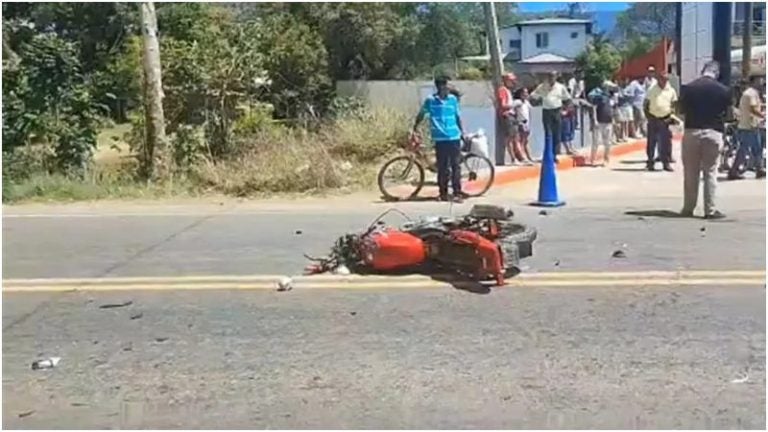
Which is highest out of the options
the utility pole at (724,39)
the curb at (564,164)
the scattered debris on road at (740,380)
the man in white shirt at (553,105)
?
the utility pole at (724,39)

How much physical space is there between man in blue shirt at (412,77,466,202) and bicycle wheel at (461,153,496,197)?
0.91 meters

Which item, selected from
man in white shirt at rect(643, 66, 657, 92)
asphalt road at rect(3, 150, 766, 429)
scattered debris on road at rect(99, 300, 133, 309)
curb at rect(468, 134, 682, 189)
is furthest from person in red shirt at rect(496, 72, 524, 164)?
scattered debris on road at rect(99, 300, 133, 309)

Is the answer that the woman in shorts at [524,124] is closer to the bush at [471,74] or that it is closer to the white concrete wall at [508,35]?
the bush at [471,74]

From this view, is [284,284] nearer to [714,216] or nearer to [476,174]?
[714,216]

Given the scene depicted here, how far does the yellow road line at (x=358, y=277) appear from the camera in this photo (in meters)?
7.47

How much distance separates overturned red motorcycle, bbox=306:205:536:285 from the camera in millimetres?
7305

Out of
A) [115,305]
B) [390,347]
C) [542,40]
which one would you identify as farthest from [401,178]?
[542,40]

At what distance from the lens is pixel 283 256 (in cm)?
877

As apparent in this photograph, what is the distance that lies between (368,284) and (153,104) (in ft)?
28.4

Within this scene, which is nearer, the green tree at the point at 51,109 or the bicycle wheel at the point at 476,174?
the bicycle wheel at the point at 476,174

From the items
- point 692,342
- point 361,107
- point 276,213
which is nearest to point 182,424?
point 692,342

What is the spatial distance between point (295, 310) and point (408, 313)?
2.34ft

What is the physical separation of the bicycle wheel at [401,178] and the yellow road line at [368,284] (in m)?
5.91

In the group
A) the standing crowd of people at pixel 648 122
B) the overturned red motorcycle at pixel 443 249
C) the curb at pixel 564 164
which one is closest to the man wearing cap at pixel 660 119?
the standing crowd of people at pixel 648 122
